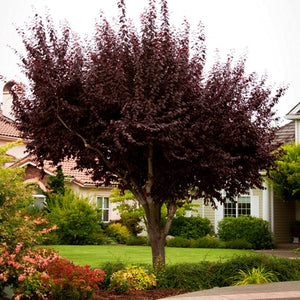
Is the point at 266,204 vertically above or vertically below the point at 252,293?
above

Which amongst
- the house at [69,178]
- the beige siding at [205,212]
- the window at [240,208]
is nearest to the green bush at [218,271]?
the window at [240,208]

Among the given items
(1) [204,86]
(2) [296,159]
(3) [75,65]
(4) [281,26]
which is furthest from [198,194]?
(4) [281,26]

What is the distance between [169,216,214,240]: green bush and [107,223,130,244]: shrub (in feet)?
7.92

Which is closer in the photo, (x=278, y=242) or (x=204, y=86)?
(x=204, y=86)

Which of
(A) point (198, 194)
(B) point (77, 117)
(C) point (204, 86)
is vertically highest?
(C) point (204, 86)

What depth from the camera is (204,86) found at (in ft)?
33.1

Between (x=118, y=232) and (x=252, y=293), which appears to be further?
(x=118, y=232)

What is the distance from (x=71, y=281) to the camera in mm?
7641

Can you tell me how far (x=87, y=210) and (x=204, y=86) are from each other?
14848 millimetres

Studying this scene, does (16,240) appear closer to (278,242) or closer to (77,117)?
(77,117)

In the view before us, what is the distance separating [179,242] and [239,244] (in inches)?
108

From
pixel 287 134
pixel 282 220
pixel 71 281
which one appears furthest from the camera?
pixel 287 134

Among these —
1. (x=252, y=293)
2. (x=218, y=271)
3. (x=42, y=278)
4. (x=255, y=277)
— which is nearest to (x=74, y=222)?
(x=218, y=271)

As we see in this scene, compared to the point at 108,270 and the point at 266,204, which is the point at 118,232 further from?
the point at 108,270
